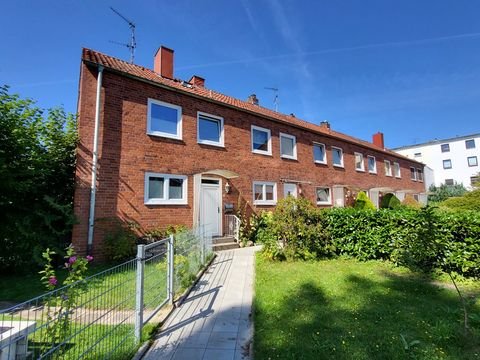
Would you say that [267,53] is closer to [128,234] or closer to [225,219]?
[225,219]

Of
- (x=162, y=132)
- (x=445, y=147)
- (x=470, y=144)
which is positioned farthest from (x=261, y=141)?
(x=470, y=144)

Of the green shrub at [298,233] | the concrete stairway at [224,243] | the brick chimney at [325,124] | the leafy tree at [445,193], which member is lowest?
the concrete stairway at [224,243]

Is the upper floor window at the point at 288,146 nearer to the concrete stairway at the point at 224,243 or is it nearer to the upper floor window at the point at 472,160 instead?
the concrete stairway at the point at 224,243

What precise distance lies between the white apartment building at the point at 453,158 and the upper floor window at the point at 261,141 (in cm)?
4029

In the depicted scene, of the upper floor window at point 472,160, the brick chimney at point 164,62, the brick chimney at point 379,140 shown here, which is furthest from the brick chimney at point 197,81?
the upper floor window at point 472,160

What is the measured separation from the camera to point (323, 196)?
17734 millimetres

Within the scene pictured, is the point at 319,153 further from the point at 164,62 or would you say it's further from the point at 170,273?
the point at 170,273

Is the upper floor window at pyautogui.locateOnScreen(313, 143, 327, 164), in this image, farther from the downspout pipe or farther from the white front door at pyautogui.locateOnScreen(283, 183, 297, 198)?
the downspout pipe

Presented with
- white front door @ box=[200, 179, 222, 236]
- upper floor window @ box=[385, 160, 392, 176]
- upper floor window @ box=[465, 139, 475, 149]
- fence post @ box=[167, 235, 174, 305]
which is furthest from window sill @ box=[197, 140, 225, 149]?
upper floor window @ box=[465, 139, 475, 149]

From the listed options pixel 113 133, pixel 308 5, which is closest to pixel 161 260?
pixel 113 133

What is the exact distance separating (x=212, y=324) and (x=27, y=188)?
20.4 feet

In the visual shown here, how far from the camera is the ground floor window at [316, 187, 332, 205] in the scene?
17.3 metres

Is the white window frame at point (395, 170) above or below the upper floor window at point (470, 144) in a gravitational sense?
below

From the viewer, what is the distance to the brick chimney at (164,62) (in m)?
13.0
